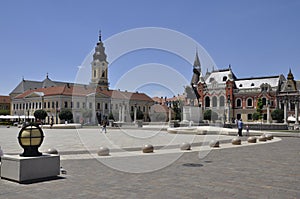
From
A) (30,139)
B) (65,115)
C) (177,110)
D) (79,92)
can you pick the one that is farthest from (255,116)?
(30,139)

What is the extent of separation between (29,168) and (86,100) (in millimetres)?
84954

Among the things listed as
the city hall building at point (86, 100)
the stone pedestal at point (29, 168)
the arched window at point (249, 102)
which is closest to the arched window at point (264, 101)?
the arched window at point (249, 102)

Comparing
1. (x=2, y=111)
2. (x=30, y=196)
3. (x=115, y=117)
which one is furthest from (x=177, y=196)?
(x=2, y=111)

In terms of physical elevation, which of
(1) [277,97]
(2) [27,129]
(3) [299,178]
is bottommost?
(3) [299,178]

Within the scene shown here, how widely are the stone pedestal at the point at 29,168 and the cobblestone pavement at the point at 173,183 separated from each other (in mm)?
285

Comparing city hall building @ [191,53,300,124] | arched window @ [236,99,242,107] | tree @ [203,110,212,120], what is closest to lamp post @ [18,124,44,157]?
city hall building @ [191,53,300,124]

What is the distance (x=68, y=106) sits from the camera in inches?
3573

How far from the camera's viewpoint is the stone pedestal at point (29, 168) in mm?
8977

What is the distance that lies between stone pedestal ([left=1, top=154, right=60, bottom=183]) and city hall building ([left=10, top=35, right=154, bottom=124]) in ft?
214

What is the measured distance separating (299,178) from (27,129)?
848 centimetres

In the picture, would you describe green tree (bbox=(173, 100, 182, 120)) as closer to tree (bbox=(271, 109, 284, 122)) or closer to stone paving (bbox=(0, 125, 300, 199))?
tree (bbox=(271, 109, 284, 122))

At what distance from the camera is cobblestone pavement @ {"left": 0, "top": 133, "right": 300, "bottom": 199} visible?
7.76 metres

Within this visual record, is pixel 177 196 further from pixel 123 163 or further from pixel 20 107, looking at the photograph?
pixel 20 107

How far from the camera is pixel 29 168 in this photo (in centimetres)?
915
